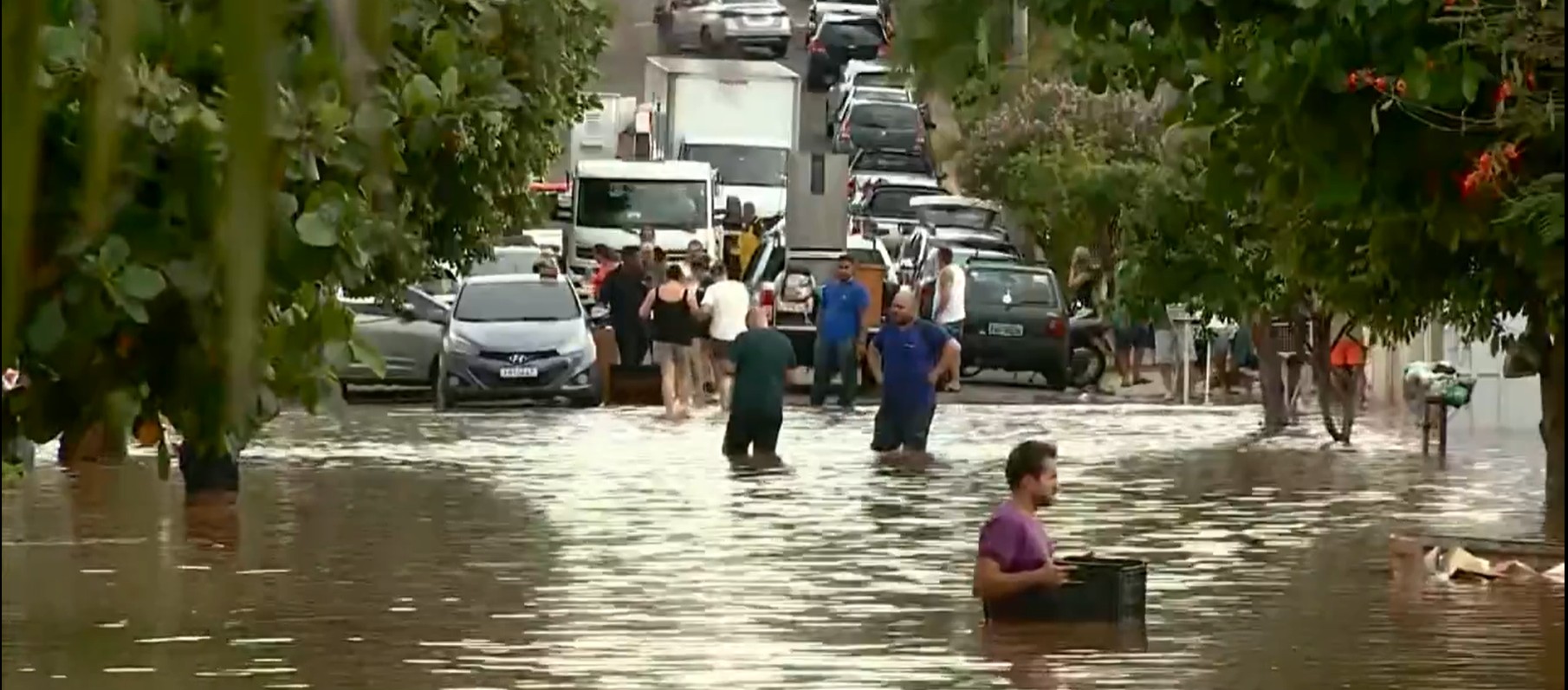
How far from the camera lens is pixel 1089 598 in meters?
12.4

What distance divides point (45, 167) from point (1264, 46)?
20.3 feet

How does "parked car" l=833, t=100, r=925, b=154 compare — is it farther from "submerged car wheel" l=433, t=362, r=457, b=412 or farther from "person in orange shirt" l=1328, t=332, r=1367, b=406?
"person in orange shirt" l=1328, t=332, r=1367, b=406

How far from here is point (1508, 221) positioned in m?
9.64

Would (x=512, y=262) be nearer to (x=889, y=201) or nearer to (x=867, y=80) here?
(x=889, y=201)

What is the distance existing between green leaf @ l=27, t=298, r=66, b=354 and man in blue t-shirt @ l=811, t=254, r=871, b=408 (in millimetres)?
24955

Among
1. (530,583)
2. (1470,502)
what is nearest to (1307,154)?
(530,583)

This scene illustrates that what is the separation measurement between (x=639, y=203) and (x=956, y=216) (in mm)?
10150

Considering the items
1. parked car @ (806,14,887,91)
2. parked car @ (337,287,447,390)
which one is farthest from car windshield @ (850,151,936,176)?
parked car @ (337,287,447,390)

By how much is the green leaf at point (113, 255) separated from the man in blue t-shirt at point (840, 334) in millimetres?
24918

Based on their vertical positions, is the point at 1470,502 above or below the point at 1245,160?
below

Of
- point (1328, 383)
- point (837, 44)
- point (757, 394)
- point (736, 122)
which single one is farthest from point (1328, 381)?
point (837, 44)

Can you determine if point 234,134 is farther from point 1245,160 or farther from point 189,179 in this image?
point 1245,160

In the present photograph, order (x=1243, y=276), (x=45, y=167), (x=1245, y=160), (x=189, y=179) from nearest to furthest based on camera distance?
1. (x=45, y=167)
2. (x=189, y=179)
3. (x=1245, y=160)
4. (x=1243, y=276)

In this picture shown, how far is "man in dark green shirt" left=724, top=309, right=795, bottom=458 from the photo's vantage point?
2366cm
